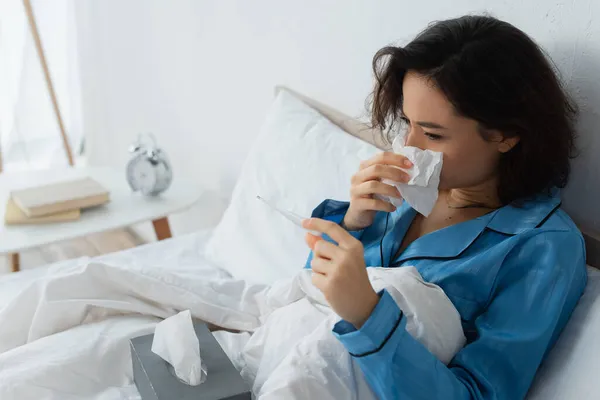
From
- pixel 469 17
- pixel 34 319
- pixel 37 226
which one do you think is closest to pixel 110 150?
pixel 37 226

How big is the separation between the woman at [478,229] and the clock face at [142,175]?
3.50 ft

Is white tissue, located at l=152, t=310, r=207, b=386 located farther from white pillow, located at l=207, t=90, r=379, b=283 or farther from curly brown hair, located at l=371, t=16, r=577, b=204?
curly brown hair, located at l=371, t=16, r=577, b=204

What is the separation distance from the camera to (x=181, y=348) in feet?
3.43

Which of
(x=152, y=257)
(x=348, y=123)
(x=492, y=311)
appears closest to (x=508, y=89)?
(x=492, y=311)

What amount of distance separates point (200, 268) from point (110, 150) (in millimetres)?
1721

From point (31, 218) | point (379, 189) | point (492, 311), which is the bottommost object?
point (31, 218)

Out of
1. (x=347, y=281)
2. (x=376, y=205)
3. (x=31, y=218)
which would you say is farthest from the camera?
(x=31, y=218)

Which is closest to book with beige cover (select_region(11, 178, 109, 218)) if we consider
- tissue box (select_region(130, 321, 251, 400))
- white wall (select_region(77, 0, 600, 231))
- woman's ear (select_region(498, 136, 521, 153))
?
white wall (select_region(77, 0, 600, 231))

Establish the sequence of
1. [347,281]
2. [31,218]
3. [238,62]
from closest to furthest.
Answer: [347,281] → [31,218] → [238,62]

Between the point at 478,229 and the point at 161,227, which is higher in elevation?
the point at 478,229

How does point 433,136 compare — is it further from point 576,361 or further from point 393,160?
point 576,361

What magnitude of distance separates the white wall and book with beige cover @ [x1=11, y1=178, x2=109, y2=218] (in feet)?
1.42

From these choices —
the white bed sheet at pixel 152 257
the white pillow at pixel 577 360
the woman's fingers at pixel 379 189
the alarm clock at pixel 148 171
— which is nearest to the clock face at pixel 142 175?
the alarm clock at pixel 148 171

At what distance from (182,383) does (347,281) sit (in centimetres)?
32
